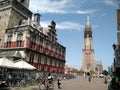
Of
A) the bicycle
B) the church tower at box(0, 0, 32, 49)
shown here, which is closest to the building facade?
the church tower at box(0, 0, 32, 49)

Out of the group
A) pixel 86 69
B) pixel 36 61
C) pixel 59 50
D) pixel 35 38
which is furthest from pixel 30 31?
pixel 86 69

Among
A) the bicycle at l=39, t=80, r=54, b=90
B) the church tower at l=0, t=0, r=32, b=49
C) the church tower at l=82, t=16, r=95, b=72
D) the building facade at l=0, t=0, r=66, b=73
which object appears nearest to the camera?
the bicycle at l=39, t=80, r=54, b=90

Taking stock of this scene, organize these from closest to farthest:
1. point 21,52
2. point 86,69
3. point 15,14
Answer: point 21,52, point 15,14, point 86,69

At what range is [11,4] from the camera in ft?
119

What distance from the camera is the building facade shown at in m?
33.2

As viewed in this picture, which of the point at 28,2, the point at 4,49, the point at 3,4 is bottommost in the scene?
the point at 4,49

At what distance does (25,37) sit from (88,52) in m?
118

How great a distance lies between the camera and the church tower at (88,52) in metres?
142

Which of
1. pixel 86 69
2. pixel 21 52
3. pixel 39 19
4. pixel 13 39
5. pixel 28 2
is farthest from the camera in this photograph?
pixel 86 69

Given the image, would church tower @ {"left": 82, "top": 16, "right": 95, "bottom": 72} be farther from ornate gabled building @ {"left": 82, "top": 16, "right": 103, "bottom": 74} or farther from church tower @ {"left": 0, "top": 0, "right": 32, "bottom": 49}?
church tower @ {"left": 0, "top": 0, "right": 32, "bottom": 49}

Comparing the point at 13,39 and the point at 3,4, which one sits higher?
the point at 3,4

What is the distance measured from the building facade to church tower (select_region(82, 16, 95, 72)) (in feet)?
331

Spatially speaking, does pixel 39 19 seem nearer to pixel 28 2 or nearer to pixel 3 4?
pixel 28 2

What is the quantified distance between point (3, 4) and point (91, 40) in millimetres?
118617
